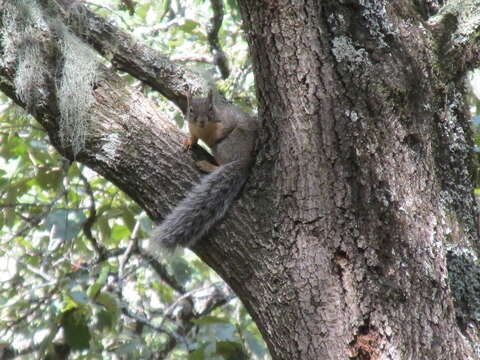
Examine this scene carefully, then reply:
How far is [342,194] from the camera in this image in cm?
177

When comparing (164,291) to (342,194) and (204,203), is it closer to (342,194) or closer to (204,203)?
(204,203)

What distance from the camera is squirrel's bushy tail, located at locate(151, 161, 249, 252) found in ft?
6.33

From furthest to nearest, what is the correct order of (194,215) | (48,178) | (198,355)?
(48,178) → (198,355) → (194,215)

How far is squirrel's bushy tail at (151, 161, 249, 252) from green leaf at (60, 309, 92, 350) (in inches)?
37.0

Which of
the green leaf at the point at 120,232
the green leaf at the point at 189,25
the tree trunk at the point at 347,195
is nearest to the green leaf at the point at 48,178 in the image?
the green leaf at the point at 120,232

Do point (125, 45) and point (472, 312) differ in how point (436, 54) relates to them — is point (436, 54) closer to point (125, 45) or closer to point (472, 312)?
point (472, 312)

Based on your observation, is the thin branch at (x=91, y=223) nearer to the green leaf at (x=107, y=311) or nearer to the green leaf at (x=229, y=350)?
the green leaf at (x=107, y=311)

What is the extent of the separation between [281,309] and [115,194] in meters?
2.26

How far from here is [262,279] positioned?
1.80m

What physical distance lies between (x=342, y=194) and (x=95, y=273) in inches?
75.5

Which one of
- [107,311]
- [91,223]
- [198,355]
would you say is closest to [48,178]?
[91,223]

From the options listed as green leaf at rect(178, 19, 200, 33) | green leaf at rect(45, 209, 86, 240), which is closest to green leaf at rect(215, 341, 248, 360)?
green leaf at rect(45, 209, 86, 240)

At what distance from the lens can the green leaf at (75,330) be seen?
8.98 feet

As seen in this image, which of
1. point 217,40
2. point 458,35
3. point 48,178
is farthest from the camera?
point 217,40
